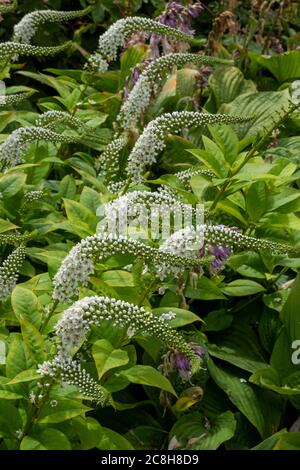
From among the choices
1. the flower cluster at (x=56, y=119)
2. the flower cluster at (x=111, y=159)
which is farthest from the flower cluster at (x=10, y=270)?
the flower cluster at (x=111, y=159)

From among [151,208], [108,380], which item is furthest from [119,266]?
[108,380]

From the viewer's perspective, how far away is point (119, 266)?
286cm

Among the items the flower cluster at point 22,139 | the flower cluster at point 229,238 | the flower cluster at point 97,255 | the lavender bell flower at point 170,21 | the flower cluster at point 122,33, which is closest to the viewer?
the flower cluster at point 97,255

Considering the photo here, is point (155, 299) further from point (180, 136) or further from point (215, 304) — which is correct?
point (180, 136)

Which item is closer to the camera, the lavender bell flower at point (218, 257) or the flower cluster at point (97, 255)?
the flower cluster at point (97, 255)

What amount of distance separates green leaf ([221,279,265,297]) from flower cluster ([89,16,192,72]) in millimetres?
1168

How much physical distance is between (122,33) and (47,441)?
85.2 inches

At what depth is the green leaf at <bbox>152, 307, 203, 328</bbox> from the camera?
280cm

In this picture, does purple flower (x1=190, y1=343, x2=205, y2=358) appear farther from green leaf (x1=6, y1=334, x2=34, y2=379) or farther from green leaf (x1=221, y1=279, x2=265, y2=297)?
green leaf (x1=6, y1=334, x2=34, y2=379)

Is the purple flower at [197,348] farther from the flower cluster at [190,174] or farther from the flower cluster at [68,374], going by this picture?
the flower cluster at [190,174]

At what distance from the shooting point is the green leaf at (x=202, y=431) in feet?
9.01
